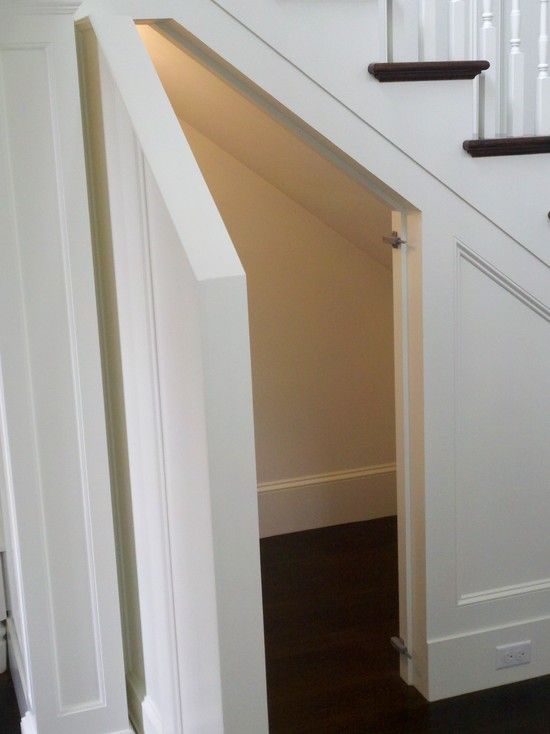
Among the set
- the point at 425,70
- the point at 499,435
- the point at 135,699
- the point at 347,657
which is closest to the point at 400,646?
the point at 347,657

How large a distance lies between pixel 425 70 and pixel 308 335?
176cm

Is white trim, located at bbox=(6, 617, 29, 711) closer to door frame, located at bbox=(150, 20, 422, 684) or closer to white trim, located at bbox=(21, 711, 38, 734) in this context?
white trim, located at bbox=(21, 711, 38, 734)

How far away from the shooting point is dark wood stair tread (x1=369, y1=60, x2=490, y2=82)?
2463mm

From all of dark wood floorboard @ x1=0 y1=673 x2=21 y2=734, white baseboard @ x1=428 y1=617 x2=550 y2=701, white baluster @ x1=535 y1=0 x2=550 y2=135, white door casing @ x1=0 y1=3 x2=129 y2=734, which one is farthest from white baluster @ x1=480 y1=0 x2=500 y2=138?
dark wood floorboard @ x1=0 y1=673 x2=21 y2=734

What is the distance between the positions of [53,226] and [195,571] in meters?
0.83

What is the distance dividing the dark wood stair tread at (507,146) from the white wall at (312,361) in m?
1.42

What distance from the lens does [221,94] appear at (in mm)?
2971

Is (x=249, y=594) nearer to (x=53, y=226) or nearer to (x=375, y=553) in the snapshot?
(x=53, y=226)

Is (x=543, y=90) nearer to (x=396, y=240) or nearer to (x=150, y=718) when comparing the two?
(x=396, y=240)

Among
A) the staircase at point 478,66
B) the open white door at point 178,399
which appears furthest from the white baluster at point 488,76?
the open white door at point 178,399

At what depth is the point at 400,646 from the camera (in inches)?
115

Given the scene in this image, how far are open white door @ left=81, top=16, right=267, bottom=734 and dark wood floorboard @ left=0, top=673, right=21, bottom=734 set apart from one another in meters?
0.67

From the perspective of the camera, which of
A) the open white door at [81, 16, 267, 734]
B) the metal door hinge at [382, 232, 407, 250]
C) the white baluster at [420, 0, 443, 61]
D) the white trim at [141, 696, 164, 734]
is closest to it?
the open white door at [81, 16, 267, 734]

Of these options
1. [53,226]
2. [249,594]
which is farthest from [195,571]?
[53,226]
